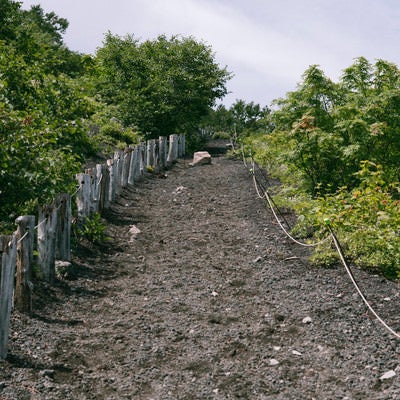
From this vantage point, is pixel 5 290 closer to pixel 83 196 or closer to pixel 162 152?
pixel 83 196

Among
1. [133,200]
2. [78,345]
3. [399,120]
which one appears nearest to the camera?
[78,345]

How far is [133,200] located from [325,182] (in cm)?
477

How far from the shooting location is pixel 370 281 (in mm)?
7031

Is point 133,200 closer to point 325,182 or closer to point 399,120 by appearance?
point 325,182

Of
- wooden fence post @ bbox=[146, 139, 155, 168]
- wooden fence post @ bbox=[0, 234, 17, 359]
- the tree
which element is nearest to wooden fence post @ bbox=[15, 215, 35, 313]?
wooden fence post @ bbox=[0, 234, 17, 359]

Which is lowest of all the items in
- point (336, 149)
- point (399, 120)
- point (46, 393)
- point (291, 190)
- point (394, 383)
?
point (46, 393)

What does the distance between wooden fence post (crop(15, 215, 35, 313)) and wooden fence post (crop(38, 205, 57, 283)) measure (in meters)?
0.87

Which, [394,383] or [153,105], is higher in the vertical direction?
[153,105]

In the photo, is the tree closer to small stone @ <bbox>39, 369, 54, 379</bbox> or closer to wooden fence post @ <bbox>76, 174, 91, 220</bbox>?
wooden fence post @ <bbox>76, 174, 91, 220</bbox>

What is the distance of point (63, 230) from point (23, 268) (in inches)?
72.7

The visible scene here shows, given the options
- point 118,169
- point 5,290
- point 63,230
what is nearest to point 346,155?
point 63,230

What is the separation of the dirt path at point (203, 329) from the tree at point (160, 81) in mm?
15246

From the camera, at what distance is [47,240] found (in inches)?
272

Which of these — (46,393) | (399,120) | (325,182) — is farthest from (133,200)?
(46,393)
